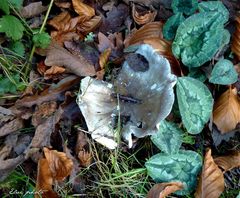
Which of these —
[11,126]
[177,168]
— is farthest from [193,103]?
[11,126]

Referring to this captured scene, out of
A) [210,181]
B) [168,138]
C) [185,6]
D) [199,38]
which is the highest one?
[185,6]

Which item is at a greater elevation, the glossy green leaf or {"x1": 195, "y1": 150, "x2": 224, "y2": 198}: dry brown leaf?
the glossy green leaf

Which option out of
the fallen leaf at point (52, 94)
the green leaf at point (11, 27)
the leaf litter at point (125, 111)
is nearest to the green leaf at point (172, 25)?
the leaf litter at point (125, 111)

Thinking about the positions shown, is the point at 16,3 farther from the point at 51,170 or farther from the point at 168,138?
the point at 168,138

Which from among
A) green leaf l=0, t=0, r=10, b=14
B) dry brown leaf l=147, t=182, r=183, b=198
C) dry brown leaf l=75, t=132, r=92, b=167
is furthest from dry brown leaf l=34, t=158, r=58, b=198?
green leaf l=0, t=0, r=10, b=14

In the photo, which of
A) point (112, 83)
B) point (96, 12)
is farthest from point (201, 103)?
point (96, 12)

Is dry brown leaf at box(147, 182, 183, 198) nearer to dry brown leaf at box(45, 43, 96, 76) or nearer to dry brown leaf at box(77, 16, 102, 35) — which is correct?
dry brown leaf at box(45, 43, 96, 76)

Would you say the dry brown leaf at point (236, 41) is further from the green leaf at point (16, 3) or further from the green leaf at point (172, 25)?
the green leaf at point (16, 3)
